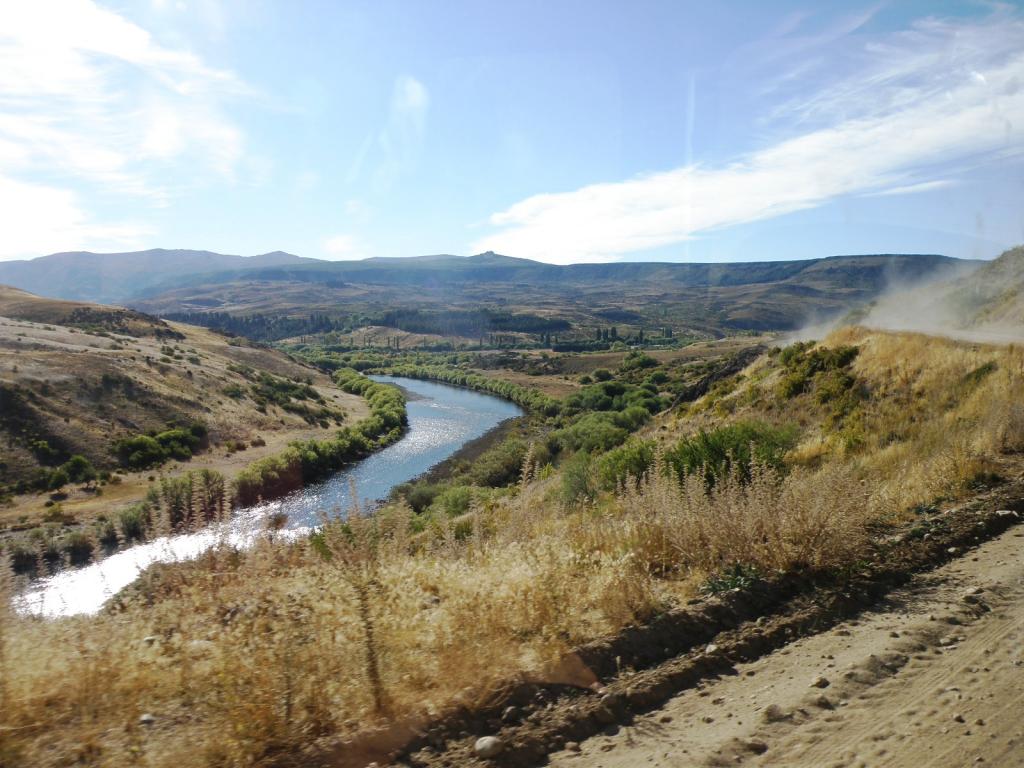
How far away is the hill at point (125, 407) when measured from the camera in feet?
133

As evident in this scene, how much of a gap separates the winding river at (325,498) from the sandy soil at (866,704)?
2.49 meters

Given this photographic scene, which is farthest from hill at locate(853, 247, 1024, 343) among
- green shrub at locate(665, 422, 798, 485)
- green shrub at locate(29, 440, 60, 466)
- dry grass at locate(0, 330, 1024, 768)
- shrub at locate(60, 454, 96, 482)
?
green shrub at locate(29, 440, 60, 466)

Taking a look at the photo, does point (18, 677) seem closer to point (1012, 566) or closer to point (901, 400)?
point (1012, 566)

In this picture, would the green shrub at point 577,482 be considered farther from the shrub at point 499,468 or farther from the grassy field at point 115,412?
the grassy field at point 115,412

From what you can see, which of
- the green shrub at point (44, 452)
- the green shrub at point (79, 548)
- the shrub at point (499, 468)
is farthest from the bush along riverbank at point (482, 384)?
the green shrub at point (79, 548)

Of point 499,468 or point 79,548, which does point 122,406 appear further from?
point 499,468

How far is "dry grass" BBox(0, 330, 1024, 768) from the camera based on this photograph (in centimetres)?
315

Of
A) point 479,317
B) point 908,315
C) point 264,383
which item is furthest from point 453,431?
point 479,317

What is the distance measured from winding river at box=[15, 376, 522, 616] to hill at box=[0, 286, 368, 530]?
25.4 ft

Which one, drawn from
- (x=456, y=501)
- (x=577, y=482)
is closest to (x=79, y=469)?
(x=456, y=501)

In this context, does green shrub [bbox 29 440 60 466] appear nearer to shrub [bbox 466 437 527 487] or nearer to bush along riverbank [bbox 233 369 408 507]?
bush along riverbank [bbox 233 369 408 507]

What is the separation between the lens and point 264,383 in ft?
232

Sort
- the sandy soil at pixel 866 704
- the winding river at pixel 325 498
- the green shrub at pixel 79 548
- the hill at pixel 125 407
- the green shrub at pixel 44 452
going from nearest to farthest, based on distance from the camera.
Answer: the sandy soil at pixel 866 704 < the winding river at pixel 325 498 < the green shrub at pixel 79 548 < the hill at pixel 125 407 < the green shrub at pixel 44 452

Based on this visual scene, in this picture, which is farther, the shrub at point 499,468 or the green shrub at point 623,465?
the shrub at point 499,468
